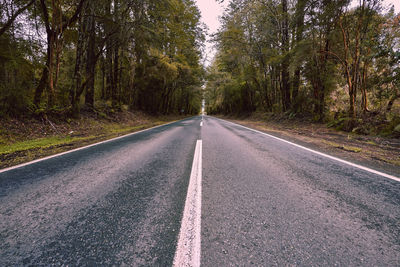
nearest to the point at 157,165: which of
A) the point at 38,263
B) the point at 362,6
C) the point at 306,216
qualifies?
the point at 38,263

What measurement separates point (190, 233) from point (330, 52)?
433 inches

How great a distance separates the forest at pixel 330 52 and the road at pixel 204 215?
21.5 ft

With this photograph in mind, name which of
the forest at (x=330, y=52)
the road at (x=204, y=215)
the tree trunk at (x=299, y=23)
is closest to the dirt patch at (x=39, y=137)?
the road at (x=204, y=215)

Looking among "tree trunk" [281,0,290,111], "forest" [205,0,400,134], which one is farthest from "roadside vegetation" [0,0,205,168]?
"tree trunk" [281,0,290,111]

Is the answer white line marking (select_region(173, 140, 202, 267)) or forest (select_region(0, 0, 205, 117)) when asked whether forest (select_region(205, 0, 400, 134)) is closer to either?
forest (select_region(0, 0, 205, 117))

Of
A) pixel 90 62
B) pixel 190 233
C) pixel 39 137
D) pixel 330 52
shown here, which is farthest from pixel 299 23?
pixel 39 137

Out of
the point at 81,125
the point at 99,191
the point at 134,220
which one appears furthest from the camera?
the point at 81,125

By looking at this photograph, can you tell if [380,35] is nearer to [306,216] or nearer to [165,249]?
[306,216]

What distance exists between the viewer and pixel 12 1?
7.03 meters

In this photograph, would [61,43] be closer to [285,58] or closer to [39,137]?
[39,137]

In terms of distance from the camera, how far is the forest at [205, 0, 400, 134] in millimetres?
6828

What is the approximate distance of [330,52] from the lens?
26.8 feet

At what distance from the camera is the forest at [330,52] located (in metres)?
6.83

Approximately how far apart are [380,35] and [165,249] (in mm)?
11343
